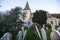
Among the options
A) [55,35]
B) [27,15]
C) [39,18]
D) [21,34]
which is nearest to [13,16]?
[27,15]

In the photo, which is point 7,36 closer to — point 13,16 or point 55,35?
point 13,16

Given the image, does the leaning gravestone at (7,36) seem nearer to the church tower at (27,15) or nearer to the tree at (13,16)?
the tree at (13,16)

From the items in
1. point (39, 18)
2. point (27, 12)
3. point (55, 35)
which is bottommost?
point (55, 35)

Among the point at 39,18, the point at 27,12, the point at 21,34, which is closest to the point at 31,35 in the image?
the point at 21,34

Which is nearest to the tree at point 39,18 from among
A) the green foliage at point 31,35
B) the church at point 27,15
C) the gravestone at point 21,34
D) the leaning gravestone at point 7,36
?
the church at point 27,15

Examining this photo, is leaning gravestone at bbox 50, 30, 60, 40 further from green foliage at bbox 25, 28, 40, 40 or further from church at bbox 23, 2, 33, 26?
church at bbox 23, 2, 33, 26

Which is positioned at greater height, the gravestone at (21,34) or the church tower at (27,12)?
the church tower at (27,12)

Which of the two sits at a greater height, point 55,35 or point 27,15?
point 27,15

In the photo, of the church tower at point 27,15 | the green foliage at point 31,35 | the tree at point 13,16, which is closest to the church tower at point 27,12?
the church tower at point 27,15

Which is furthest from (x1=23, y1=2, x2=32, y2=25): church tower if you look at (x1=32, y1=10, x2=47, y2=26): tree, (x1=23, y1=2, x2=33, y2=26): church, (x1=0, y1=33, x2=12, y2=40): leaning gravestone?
(x1=0, y1=33, x2=12, y2=40): leaning gravestone

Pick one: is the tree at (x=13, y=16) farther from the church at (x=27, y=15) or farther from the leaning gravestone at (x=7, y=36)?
the leaning gravestone at (x=7, y=36)

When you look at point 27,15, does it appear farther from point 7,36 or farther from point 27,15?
→ point 7,36

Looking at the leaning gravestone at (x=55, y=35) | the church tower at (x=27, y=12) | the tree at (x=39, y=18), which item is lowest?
the leaning gravestone at (x=55, y=35)

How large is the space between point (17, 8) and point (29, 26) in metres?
0.53
